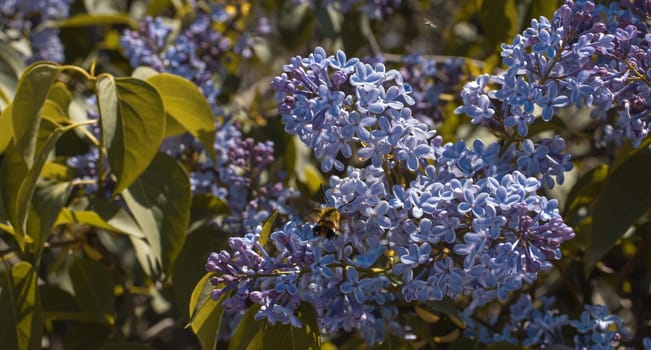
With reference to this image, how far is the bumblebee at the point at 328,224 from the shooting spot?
1602mm

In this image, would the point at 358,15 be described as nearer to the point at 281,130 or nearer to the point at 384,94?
the point at 281,130

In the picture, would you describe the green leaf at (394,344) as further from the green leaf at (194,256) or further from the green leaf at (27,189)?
the green leaf at (27,189)

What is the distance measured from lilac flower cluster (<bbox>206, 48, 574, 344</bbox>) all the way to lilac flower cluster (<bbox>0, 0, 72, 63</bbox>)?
1.83 metres

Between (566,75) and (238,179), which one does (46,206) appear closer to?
(238,179)

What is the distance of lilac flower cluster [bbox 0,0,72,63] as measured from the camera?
10.5 feet

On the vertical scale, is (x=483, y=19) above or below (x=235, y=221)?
above

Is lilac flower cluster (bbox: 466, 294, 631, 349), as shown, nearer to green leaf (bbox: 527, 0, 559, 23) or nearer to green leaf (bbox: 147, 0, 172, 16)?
green leaf (bbox: 527, 0, 559, 23)

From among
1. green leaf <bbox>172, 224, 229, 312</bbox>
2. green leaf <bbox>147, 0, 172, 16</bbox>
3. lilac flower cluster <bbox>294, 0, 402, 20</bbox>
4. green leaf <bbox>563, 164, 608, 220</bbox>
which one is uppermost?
lilac flower cluster <bbox>294, 0, 402, 20</bbox>

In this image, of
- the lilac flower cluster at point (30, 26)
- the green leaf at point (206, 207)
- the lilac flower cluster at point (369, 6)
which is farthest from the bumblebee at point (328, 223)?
the lilac flower cluster at point (30, 26)

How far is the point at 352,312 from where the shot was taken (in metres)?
1.63

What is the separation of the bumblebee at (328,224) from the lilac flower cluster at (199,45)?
104 centimetres

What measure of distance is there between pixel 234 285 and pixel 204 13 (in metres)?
1.81

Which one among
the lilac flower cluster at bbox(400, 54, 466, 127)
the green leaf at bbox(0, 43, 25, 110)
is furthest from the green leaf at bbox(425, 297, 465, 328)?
Answer: the green leaf at bbox(0, 43, 25, 110)

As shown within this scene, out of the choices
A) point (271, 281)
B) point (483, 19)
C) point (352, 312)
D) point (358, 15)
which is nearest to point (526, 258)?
point (352, 312)
